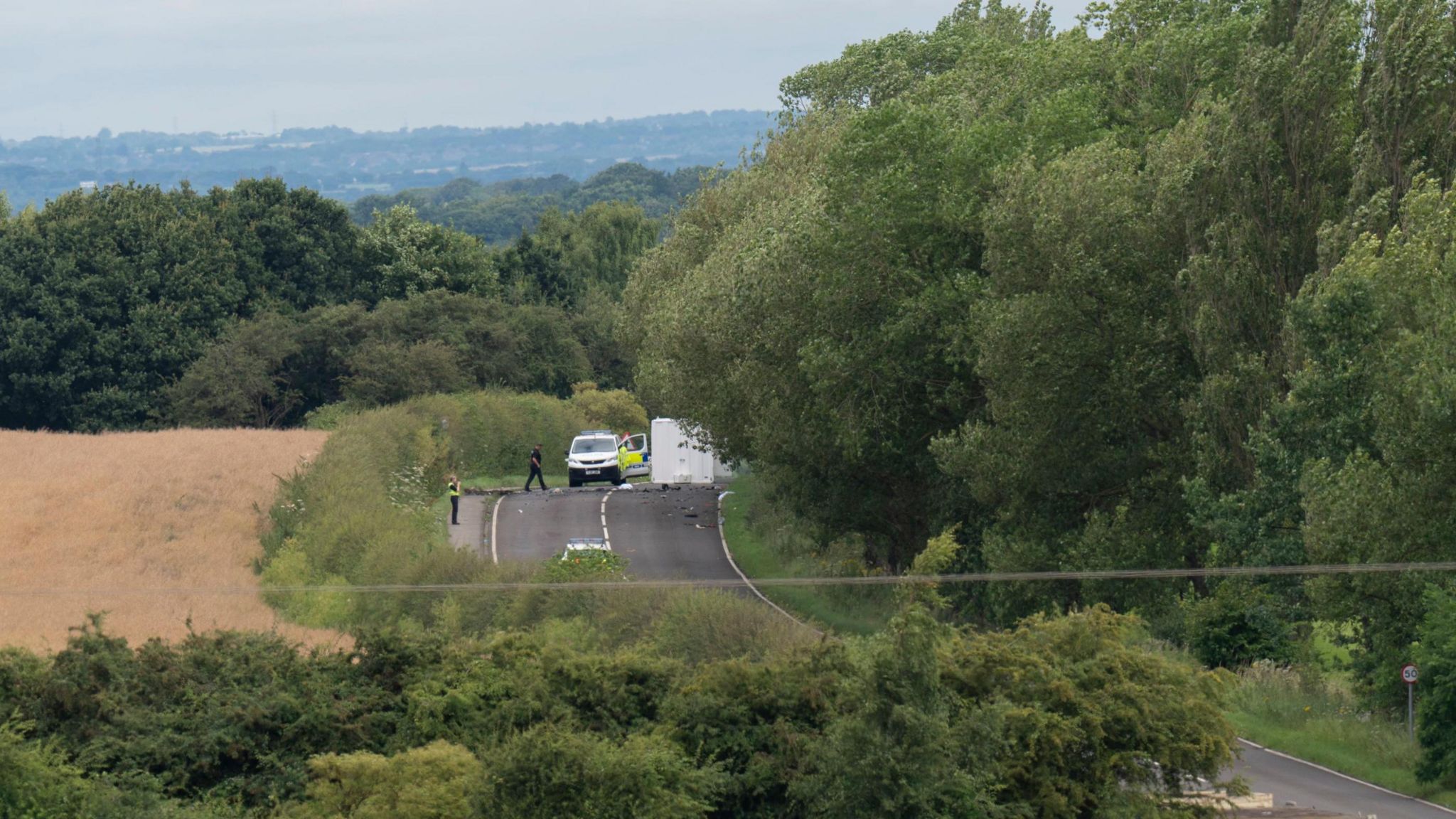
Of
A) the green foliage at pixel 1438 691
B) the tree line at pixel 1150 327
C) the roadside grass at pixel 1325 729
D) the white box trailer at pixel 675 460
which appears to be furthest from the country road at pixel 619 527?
the green foliage at pixel 1438 691

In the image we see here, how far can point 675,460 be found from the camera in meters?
57.2

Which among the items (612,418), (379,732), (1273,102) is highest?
(1273,102)

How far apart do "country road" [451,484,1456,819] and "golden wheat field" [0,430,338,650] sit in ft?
18.1

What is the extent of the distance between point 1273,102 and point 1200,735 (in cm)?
1481

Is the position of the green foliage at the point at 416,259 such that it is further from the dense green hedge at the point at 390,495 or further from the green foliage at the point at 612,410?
the dense green hedge at the point at 390,495

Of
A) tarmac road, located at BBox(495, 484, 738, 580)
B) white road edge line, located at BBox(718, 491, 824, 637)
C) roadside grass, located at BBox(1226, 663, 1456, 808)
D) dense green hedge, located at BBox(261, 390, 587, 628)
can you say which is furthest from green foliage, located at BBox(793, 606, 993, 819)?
tarmac road, located at BBox(495, 484, 738, 580)

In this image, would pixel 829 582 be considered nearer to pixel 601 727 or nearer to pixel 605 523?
pixel 601 727

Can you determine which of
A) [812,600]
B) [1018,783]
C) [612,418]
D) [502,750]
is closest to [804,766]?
[1018,783]

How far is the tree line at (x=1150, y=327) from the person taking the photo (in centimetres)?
2362

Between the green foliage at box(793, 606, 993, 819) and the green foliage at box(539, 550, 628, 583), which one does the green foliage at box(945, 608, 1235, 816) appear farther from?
the green foliage at box(539, 550, 628, 583)

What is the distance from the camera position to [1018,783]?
1585 cm

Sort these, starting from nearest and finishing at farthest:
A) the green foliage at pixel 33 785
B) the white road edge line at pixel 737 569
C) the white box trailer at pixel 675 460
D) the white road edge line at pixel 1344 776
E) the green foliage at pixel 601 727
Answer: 1. the green foliage at pixel 601 727
2. the green foliage at pixel 33 785
3. the white road edge line at pixel 1344 776
4. the white road edge line at pixel 737 569
5. the white box trailer at pixel 675 460

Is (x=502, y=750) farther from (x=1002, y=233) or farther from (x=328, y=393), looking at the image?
(x=328, y=393)

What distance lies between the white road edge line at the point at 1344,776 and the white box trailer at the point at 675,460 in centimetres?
3177
